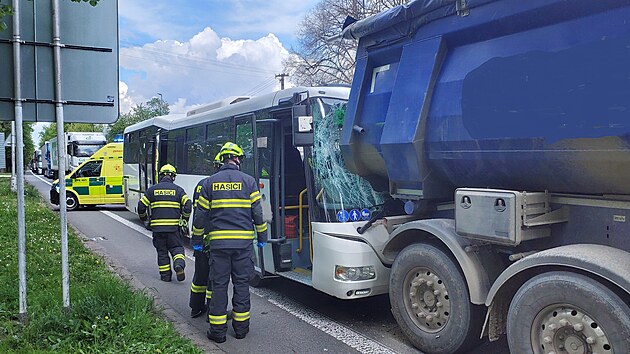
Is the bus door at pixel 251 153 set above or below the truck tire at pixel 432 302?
above

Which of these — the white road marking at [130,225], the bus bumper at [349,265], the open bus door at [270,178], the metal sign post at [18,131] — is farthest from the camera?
the white road marking at [130,225]

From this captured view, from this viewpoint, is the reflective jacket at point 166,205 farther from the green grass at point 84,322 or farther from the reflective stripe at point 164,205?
the green grass at point 84,322

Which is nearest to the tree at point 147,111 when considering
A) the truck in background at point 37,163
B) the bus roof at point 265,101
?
the truck in background at point 37,163

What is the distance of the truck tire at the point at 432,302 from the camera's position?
4250 mm

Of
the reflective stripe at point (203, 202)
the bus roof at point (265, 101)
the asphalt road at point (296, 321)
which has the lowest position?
the asphalt road at point (296, 321)

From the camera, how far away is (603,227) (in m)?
3.65

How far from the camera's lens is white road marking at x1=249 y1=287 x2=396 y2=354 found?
484 cm

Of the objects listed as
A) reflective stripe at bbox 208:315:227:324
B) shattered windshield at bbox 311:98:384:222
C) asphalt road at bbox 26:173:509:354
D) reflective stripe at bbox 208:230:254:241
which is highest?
shattered windshield at bbox 311:98:384:222

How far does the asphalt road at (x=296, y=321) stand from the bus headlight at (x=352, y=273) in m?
0.56

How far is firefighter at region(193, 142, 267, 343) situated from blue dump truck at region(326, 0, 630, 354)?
1.17 metres

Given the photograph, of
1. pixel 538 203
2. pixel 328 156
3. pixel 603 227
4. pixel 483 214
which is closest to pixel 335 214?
pixel 328 156

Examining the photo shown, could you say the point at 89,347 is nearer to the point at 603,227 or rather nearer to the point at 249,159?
the point at 249,159

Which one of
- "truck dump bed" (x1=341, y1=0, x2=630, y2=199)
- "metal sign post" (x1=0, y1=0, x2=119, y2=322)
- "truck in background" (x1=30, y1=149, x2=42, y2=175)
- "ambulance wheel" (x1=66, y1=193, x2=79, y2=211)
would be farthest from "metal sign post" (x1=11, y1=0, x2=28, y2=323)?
"truck in background" (x1=30, y1=149, x2=42, y2=175)

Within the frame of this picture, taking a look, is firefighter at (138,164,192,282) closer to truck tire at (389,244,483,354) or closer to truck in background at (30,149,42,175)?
truck tire at (389,244,483,354)
